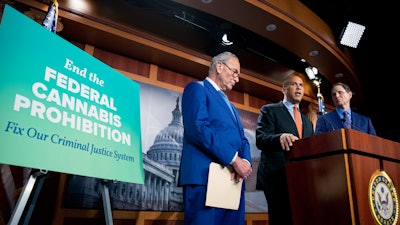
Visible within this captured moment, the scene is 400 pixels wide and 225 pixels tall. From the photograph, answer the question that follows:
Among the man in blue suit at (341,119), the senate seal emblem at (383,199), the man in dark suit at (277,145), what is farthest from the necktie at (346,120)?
the senate seal emblem at (383,199)

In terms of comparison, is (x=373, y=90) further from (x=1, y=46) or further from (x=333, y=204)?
(x=1, y=46)

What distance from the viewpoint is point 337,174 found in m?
0.97

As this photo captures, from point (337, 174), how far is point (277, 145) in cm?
35

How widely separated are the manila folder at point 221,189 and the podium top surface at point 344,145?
0.92 ft

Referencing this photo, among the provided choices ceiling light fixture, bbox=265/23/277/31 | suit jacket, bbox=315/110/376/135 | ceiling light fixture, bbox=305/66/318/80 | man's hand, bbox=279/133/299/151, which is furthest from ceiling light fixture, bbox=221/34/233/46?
man's hand, bbox=279/133/299/151

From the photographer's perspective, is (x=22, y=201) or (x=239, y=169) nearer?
(x=22, y=201)

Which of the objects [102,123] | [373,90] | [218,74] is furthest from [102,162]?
[373,90]

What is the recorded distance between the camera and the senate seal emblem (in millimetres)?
954

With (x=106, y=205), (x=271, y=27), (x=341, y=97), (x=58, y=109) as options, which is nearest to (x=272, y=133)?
(x=341, y=97)

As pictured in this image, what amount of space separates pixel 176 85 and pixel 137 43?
0.70 meters

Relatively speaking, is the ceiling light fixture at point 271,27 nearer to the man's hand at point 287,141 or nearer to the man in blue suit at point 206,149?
the man in blue suit at point 206,149

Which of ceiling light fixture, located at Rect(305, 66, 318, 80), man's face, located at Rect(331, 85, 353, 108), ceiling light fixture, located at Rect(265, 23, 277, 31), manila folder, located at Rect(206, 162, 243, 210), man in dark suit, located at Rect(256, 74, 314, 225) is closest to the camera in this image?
manila folder, located at Rect(206, 162, 243, 210)

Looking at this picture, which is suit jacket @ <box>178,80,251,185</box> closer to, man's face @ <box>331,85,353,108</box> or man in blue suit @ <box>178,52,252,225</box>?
man in blue suit @ <box>178,52,252,225</box>

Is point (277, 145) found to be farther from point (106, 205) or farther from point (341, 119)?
point (106, 205)
